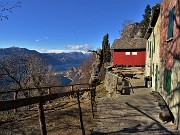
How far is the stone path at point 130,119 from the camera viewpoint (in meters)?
8.94

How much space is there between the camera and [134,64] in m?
39.6

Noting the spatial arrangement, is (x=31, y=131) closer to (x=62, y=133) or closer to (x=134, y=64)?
(x=62, y=133)

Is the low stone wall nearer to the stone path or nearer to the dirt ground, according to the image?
the stone path

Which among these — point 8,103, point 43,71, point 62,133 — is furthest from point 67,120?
point 43,71

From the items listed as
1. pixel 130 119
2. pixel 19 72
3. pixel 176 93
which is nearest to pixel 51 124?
pixel 130 119

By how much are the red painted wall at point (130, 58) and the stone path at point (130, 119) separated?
82.7 ft

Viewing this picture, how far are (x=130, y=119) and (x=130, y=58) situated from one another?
97.9 ft

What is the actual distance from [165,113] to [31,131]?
5.47 m

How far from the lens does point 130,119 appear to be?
10641 millimetres

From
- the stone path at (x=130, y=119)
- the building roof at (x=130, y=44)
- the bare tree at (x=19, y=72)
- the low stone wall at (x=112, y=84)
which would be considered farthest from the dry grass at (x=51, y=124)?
the building roof at (x=130, y=44)

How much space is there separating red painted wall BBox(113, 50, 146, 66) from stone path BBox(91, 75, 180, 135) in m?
25.2

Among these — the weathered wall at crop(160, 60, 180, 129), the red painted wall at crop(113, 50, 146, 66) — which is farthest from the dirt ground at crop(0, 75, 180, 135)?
the red painted wall at crop(113, 50, 146, 66)

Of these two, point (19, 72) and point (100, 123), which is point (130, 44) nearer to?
point (19, 72)

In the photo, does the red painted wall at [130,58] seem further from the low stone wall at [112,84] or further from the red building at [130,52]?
the low stone wall at [112,84]
